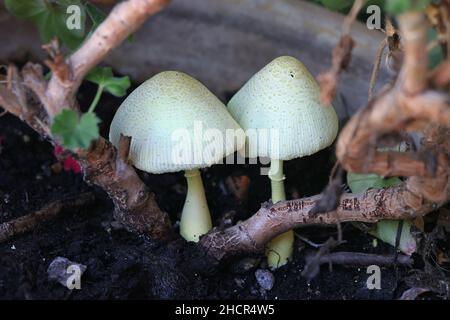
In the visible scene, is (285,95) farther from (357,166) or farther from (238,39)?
(238,39)

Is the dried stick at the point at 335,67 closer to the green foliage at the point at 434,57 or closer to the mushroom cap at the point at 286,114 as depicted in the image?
the mushroom cap at the point at 286,114

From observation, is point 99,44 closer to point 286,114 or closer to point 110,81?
point 110,81

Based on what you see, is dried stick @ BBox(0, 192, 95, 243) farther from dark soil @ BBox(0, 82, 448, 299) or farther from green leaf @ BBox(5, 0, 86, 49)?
green leaf @ BBox(5, 0, 86, 49)

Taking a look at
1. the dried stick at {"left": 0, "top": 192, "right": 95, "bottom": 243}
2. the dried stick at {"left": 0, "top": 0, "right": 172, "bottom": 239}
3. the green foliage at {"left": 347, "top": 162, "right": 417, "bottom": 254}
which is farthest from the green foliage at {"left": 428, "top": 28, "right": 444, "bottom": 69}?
the dried stick at {"left": 0, "top": 192, "right": 95, "bottom": 243}

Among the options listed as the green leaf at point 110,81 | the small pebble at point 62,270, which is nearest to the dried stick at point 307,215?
the small pebble at point 62,270

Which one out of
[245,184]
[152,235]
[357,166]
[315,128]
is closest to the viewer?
[357,166]
